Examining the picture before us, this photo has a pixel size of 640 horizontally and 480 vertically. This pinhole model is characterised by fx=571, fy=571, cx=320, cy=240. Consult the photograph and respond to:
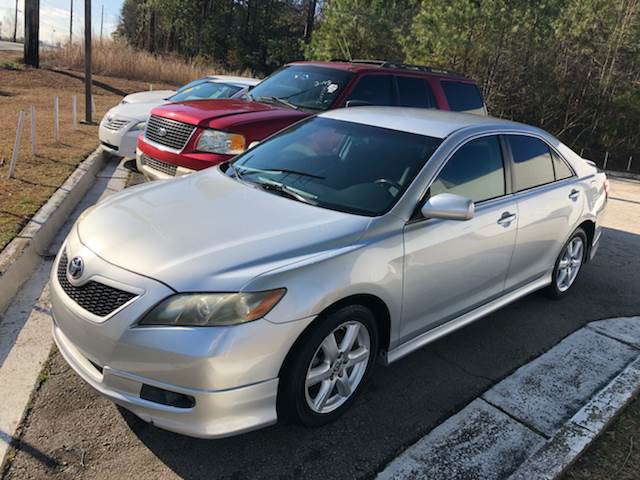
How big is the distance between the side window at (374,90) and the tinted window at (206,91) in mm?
3305

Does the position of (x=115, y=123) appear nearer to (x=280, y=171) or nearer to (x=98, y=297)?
(x=280, y=171)

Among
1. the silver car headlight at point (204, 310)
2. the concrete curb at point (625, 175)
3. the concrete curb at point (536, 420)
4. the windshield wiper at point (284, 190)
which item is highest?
the windshield wiper at point (284, 190)

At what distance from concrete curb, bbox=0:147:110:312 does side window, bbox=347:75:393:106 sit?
3.52m

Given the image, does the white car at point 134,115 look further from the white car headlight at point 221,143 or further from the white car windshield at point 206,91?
the white car headlight at point 221,143

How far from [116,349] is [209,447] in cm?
72

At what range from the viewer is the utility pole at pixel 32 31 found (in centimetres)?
2259

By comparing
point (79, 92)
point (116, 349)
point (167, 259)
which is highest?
point (167, 259)

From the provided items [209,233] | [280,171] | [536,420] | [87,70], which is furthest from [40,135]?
[536,420]

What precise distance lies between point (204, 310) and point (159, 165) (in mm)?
4001

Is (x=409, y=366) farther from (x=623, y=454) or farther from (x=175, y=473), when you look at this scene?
(x=175, y=473)

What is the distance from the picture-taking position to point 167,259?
2746mm

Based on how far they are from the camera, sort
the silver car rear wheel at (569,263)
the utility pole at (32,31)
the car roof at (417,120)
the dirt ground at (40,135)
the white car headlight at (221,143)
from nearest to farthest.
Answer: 1. the car roof at (417,120)
2. the silver car rear wheel at (569,263)
3. the white car headlight at (221,143)
4. the dirt ground at (40,135)
5. the utility pole at (32,31)

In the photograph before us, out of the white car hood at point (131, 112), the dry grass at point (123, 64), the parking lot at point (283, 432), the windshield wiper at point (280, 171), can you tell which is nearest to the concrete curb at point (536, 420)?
the parking lot at point (283, 432)

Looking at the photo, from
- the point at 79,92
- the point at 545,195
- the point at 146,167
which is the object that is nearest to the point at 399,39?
the point at 79,92
